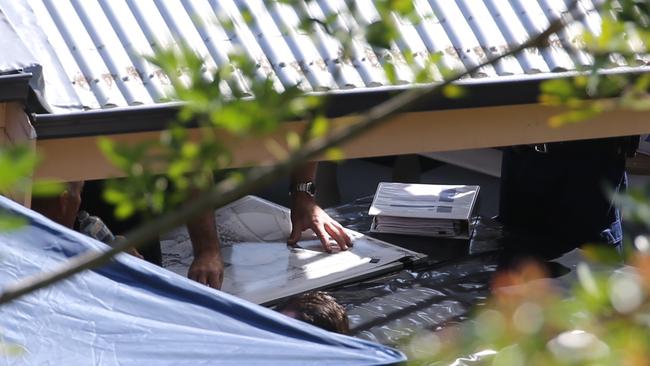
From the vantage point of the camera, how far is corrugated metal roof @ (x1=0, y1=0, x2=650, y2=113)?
8.30 ft

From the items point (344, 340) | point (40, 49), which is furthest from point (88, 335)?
point (40, 49)

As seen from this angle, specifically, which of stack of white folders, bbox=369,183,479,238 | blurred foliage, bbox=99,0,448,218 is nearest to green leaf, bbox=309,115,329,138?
blurred foliage, bbox=99,0,448,218

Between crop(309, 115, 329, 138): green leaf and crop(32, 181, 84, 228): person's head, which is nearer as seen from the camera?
crop(309, 115, 329, 138): green leaf

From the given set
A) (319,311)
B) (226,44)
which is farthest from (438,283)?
(226,44)

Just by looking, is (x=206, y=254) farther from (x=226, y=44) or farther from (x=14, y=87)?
(x=14, y=87)

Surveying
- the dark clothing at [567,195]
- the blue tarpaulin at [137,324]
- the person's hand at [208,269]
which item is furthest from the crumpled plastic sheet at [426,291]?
the blue tarpaulin at [137,324]

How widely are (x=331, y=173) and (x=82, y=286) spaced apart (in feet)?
13.9

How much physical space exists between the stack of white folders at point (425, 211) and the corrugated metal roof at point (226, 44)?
633 millimetres

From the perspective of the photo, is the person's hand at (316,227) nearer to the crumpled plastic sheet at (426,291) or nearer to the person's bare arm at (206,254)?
the crumpled plastic sheet at (426,291)

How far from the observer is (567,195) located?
134 inches

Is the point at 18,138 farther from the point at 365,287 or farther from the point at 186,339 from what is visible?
the point at 365,287

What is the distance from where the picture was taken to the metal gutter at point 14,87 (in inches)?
88.8

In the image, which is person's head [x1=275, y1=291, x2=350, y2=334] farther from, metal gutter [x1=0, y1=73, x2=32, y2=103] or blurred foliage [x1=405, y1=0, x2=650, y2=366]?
blurred foliage [x1=405, y1=0, x2=650, y2=366]

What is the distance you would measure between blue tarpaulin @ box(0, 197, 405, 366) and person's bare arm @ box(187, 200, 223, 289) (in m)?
0.74
